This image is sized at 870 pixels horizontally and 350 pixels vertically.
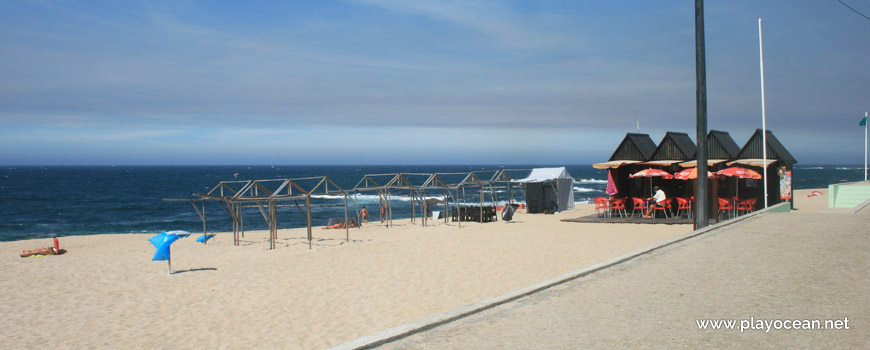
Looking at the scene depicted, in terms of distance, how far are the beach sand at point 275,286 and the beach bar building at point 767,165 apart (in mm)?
5106

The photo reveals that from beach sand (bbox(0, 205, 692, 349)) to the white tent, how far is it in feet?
30.5

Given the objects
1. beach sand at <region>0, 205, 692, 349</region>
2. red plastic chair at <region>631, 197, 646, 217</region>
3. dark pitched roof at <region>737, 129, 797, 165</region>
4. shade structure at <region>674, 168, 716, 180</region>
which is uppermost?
dark pitched roof at <region>737, 129, 797, 165</region>

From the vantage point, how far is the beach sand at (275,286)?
8.10 m

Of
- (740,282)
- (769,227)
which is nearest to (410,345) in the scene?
(740,282)

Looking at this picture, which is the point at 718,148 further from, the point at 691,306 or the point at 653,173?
the point at 691,306

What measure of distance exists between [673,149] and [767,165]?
329 centimetres

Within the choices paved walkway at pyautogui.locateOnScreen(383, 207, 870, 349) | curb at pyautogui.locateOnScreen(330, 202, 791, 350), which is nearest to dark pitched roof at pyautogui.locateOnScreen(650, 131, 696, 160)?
paved walkway at pyautogui.locateOnScreen(383, 207, 870, 349)

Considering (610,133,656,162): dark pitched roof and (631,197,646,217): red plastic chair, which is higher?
(610,133,656,162): dark pitched roof

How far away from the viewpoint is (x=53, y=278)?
1255 centimetres

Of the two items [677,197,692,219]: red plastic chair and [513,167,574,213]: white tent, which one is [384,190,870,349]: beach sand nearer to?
[677,197,692,219]: red plastic chair

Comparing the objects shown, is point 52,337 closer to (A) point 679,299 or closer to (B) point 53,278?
(B) point 53,278

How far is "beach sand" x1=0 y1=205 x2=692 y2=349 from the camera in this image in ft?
26.6

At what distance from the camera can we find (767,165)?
69.2 ft

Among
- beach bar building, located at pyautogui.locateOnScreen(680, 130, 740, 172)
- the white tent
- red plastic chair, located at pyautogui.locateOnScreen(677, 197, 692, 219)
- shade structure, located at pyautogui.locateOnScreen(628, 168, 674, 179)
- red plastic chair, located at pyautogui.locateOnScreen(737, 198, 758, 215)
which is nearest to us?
red plastic chair, located at pyautogui.locateOnScreen(737, 198, 758, 215)
